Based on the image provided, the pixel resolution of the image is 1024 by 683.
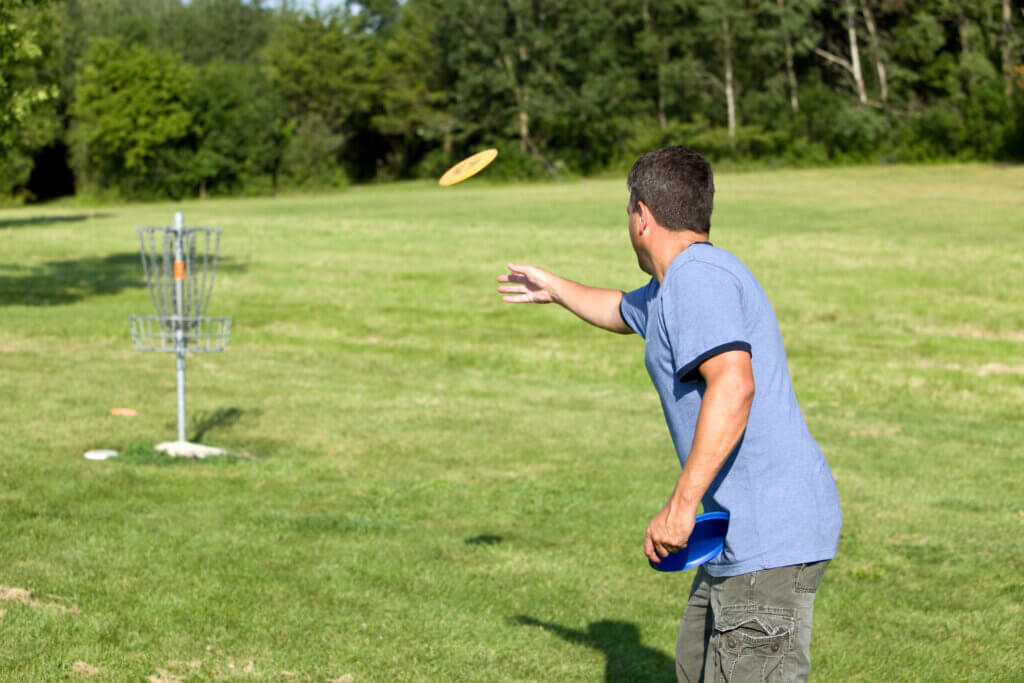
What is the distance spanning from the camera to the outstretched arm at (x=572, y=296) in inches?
174

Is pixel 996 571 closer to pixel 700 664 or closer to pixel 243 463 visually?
pixel 700 664

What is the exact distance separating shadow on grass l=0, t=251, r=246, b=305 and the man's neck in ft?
67.3

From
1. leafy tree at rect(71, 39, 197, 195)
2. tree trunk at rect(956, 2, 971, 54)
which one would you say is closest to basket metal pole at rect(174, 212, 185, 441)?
tree trunk at rect(956, 2, 971, 54)

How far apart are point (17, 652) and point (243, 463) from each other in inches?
167

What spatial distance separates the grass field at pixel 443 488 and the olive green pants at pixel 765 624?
2.27 m

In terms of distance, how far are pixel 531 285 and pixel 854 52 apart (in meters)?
71.2

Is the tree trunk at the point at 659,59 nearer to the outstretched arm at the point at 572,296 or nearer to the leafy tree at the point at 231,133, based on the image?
the leafy tree at the point at 231,133

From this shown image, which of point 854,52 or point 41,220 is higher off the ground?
point 854,52

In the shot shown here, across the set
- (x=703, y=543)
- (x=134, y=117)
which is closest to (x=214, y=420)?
(x=703, y=543)

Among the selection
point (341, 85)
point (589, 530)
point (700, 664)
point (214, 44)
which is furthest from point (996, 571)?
point (214, 44)

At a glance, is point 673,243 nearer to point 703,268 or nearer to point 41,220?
point 703,268

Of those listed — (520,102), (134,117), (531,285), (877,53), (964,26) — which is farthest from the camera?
(134,117)

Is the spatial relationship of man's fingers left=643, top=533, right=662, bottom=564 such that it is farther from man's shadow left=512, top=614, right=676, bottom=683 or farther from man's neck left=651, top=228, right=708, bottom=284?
man's shadow left=512, top=614, right=676, bottom=683

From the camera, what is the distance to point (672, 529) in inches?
128
